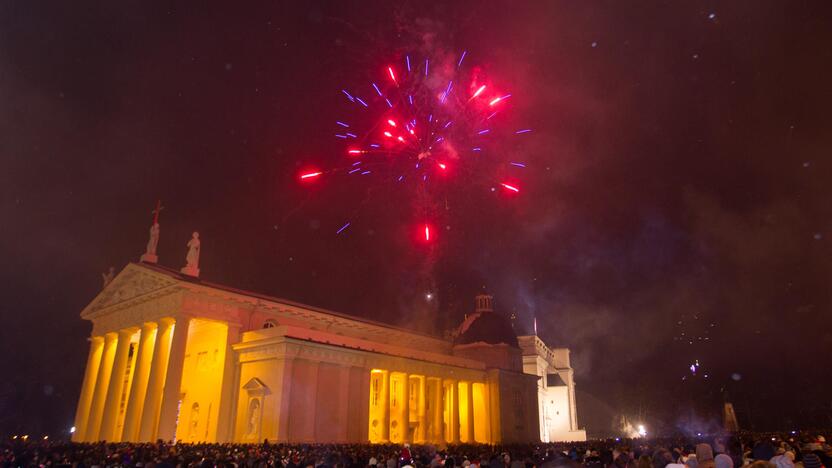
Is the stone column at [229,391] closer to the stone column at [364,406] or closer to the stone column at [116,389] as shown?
the stone column at [116,389]

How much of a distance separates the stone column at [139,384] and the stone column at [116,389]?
2.71 meters

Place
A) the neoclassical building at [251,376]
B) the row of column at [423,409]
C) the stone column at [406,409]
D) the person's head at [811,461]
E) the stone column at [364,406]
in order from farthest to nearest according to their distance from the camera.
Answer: the stone column at [406,409]
the row of column at [423,409]
the stone column at [364,406]
the neoclassical building at [251,376]
the person's head at [811,461]

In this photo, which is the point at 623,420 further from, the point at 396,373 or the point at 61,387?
the point at 61,387

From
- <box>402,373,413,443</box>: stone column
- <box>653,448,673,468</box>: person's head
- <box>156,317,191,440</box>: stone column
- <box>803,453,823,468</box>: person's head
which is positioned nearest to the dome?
<box>402,373,413,443</box>: stone column

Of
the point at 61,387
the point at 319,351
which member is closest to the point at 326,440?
the point at 319,351

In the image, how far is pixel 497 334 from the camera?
5672 cm

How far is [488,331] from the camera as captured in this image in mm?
56969

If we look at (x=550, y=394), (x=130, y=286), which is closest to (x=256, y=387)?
(x=130, y=286)

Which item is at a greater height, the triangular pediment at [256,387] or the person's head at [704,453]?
the triangular pediment at [256,387]

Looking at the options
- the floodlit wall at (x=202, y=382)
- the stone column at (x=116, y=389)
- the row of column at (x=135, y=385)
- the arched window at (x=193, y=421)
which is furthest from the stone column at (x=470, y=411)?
the stone column at (x=116, y=389)

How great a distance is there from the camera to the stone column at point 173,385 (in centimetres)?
3108

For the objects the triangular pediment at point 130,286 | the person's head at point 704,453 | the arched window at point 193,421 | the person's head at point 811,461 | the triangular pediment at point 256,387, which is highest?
the triangular pediment at point 130,286

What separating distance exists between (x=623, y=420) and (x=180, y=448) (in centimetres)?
8165

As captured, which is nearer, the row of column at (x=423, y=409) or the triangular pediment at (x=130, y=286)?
the triangular pediment at (x=130, y=286)
